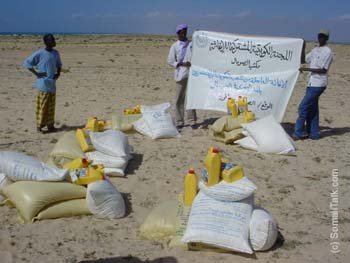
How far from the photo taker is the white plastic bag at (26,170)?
13.7ft

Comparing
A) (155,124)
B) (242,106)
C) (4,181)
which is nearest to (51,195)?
(4,181)

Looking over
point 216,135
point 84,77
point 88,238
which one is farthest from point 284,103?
point 84,77

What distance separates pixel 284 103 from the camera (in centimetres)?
707

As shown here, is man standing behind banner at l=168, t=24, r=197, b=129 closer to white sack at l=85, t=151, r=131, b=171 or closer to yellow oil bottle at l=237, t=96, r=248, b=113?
yellow oil bottle at l=237, t=96, r=248, b=113

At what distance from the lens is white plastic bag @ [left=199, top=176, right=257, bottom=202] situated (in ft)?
11.6

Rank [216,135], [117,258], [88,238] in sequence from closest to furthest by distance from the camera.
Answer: [117,258]
[88,238]
[216,135]

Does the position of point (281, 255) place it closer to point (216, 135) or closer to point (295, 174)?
point (295, 174)

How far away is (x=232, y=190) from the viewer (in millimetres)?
3557

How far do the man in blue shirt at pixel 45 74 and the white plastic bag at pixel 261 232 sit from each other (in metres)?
4.18

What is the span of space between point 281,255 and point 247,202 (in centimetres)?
47

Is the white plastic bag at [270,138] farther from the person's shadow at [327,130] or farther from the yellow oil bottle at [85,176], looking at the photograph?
the yellow oil bottle at [85,176]

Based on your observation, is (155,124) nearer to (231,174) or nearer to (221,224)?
(231,174)

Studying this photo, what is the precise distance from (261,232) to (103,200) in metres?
1.36

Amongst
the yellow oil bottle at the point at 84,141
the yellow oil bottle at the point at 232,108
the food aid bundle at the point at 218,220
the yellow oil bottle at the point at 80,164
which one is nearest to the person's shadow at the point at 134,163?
the yellow oil bottle at the point at 84,141
